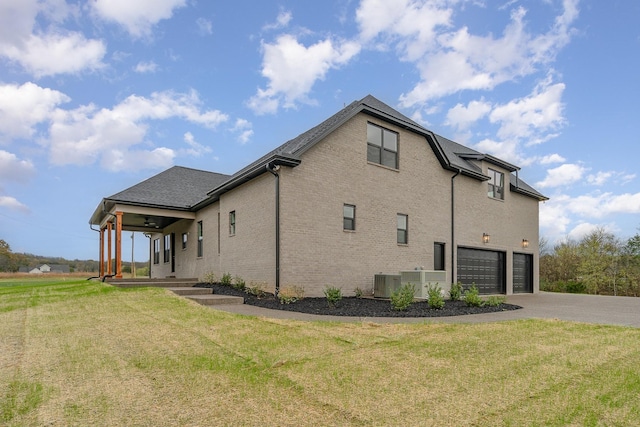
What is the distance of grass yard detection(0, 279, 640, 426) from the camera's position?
3.45m

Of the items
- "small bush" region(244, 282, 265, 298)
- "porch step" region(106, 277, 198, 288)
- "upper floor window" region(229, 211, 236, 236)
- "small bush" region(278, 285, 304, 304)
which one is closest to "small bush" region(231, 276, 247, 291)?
"small bush" region(244, 282, 265, 298)

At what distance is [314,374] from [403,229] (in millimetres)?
10909

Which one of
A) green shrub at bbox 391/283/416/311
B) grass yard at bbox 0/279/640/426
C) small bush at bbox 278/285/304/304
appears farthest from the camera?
small bush at bbox 278/285/304/304

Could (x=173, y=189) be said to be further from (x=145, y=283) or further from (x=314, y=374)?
(x=314, y=374)

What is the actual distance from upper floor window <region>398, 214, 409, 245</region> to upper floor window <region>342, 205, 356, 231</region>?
7.88ft

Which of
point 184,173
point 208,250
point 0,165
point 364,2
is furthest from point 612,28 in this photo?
point 0,165

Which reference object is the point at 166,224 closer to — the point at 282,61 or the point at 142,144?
the point at 142,144

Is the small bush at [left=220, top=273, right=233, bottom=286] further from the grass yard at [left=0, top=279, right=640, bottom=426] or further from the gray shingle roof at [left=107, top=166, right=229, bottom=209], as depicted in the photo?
the grass yard at [left=0, top=279, right=640, bottom=426]

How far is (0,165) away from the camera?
1089 inches

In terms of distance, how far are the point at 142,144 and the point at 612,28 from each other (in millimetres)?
20838

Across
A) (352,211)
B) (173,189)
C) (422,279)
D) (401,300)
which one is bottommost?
(401,300)

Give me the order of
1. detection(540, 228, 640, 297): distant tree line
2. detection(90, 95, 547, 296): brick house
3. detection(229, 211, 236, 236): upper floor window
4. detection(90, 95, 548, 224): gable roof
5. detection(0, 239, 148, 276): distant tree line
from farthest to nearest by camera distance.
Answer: detection(0, 239, 148, 276): distant tree line → detection(540, 228, 640, 297): distant tree line → detection(229, 211, 236, 236): upper floor window → detection(90, 95, 548, 224): gable roof → detection(90, 95, 547, 296): brick house

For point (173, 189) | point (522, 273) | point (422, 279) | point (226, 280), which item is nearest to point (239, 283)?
point (226, 280)

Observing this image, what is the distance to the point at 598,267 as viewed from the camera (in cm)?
2558
